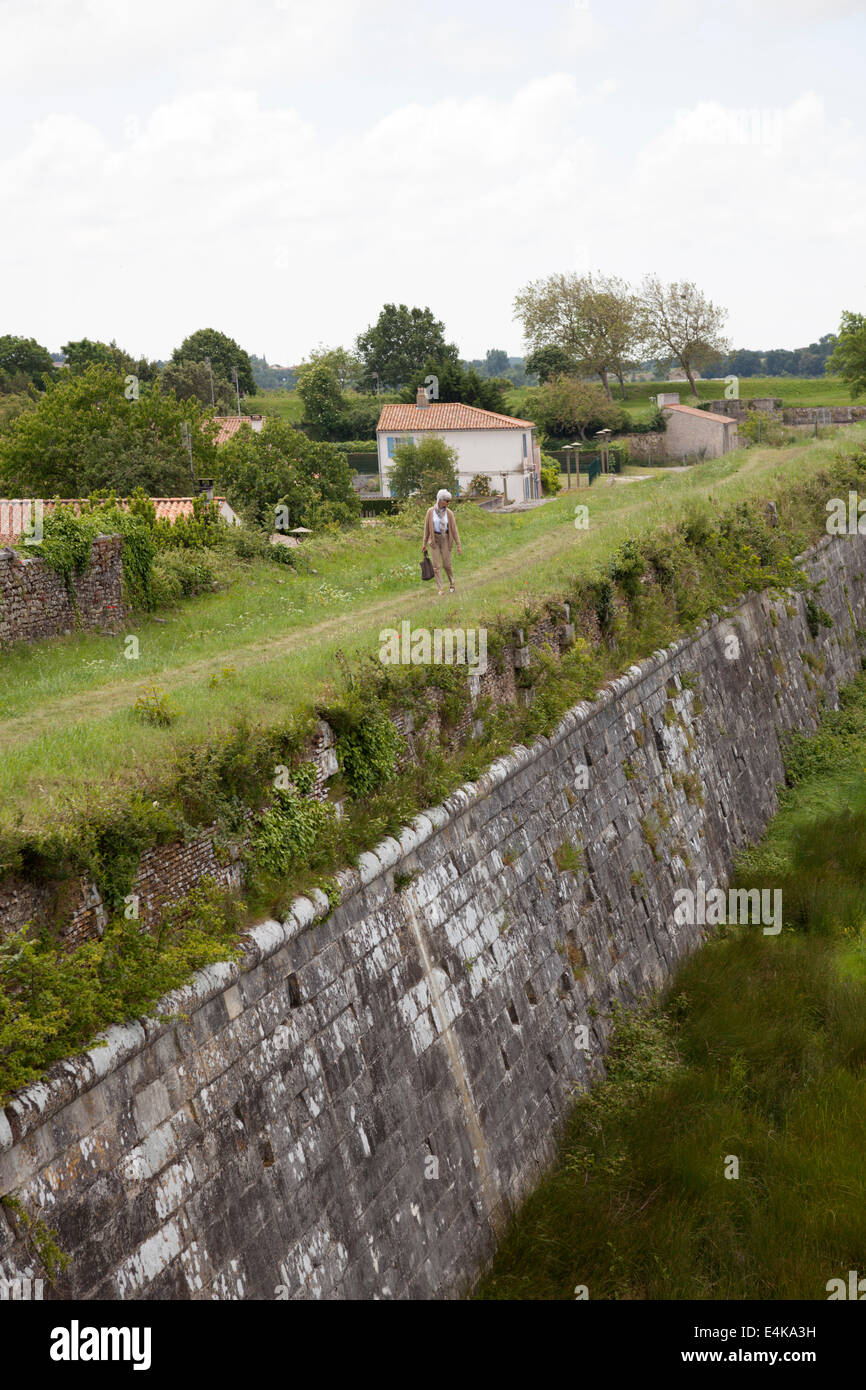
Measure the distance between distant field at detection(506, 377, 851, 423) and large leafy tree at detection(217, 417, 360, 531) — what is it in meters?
39.8

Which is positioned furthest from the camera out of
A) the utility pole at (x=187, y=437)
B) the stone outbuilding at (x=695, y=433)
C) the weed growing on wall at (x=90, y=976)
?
the stone outbuilding at (x=695, y=433)

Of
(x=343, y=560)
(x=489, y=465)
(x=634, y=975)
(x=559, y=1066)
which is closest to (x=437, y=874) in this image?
(x=559, y=1066)

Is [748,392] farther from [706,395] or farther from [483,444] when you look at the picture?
[483,444]

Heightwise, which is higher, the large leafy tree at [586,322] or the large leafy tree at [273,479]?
the large leafy tree at [586,322]

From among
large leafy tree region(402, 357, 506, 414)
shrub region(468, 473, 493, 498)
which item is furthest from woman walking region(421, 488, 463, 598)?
large leafy tree region(402, 357, 506, 414)

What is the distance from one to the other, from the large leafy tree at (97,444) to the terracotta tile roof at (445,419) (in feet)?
87.5

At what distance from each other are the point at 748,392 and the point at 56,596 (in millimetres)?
73225

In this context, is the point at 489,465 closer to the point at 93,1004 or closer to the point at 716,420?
the point at 716,420

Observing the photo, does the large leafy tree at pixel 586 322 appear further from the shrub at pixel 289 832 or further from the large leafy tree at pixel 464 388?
the shrub at pixel 289 832

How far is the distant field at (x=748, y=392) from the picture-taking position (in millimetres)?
71188

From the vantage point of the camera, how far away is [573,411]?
2574 inches

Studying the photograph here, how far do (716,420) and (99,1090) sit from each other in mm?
54341

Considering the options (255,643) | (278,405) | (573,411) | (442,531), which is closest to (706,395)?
(573,411)

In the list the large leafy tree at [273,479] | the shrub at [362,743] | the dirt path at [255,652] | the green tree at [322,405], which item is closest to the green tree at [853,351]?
the green tree at [322,405]
